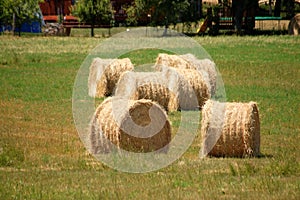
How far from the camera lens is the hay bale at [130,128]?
13.7 meters

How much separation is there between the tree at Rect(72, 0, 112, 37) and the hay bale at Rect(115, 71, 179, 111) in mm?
39357

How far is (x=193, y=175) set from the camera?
11617mm

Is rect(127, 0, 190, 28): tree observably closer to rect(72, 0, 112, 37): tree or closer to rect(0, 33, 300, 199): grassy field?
rect(72, 0, 112, 37): tree

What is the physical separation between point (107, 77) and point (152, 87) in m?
4.40

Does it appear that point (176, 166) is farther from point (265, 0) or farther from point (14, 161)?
point (265, 0)

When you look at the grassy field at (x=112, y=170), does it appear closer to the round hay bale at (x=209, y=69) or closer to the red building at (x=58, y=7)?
the round hay bale at (x=209, y=69)

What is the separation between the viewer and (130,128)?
45.1 ft

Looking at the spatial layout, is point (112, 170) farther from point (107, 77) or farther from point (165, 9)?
point (165, 9)

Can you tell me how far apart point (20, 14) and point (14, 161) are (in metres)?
44.8

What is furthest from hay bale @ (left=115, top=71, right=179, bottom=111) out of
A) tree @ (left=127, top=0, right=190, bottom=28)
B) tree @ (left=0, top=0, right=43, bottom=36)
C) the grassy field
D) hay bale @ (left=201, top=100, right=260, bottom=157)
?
tree @ (left=0, top=0, right=43, bottom=36)

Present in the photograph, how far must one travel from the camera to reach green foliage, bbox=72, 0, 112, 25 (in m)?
59.4

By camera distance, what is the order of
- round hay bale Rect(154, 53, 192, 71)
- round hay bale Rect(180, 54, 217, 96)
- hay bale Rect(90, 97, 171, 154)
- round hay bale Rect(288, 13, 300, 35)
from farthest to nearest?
round hay bale Rect(288, 13, 300, 35) < round hay bale Rect(154, 53, 192, 71) < round hay bale Rect(180, 54, 217, 96) < hay bale Rect(90, 97, 171, 154)

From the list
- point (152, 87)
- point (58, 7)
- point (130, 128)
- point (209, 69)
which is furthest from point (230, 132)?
point (58, 7)

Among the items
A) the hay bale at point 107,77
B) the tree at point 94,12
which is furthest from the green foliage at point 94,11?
the hay bale at point 107,77
